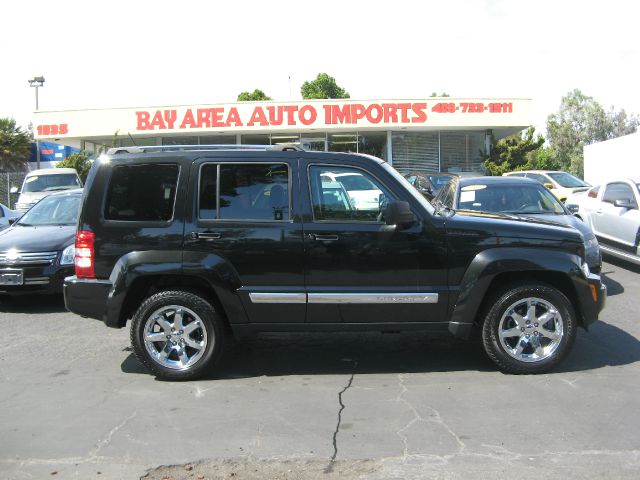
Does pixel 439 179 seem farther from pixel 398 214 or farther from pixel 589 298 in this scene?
pixel 398 214

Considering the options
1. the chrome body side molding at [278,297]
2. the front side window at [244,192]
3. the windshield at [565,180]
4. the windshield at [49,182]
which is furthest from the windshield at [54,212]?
the windshield at [565,180]

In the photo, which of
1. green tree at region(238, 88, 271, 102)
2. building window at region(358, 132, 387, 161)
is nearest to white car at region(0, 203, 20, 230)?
building window at region(358, 132, 387, 161)

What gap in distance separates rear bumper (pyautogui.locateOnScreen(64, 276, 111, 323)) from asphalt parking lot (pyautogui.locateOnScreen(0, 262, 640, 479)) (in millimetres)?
655

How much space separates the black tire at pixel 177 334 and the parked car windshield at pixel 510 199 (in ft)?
15.7

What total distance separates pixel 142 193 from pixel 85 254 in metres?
0.74

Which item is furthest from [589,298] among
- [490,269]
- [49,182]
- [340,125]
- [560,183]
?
[340,125]

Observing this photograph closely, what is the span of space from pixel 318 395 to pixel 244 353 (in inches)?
56.5

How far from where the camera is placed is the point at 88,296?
5.11 metres

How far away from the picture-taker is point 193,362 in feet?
16.7

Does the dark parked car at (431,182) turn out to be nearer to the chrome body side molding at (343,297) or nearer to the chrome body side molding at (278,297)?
the chrome body side molding at (343,297)

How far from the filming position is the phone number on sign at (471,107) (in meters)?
25.9

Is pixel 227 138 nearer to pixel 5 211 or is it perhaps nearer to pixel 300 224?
Result: pixel 5 211

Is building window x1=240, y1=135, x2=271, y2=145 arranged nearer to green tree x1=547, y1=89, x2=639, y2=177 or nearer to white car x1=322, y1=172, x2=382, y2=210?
white car x1=322, y1=172, x2=382, y2=210

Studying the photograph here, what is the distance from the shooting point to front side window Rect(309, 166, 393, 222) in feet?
16.5
